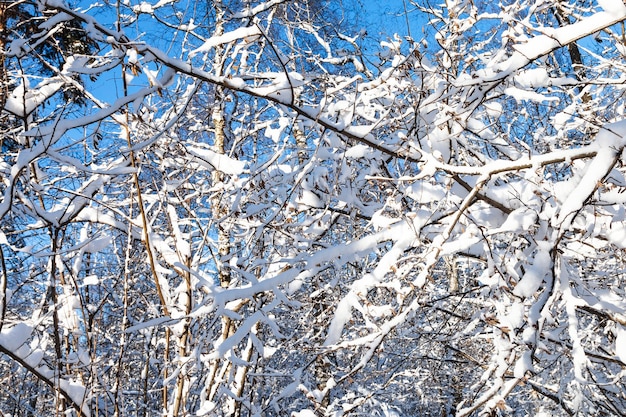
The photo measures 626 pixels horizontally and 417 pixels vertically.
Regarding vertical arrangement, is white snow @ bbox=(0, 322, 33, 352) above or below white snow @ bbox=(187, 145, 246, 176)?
below

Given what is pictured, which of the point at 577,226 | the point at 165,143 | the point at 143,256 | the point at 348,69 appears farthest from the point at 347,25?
the point at 577,226

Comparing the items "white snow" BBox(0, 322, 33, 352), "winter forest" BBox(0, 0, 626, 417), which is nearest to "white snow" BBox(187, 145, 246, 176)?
"winter forest" BBox(0, 0, 626, 417)

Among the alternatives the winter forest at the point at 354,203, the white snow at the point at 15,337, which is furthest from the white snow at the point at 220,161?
the white snow at the point at 15,337

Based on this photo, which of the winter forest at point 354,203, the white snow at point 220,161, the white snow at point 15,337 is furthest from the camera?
the white snow at point 220,161

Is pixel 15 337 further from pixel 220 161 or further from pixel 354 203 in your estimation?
pixel 354 203

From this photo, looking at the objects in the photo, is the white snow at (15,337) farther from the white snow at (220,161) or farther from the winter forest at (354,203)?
the white snow at (220,161)

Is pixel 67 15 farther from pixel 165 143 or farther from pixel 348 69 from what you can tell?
pixel 348 69

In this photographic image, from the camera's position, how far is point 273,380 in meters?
6.94

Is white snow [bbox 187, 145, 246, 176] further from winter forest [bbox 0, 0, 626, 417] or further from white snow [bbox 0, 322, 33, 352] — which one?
white snow [bbox 0, 322, 33, 352]

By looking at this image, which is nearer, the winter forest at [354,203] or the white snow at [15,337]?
the winter forest at [354,203]

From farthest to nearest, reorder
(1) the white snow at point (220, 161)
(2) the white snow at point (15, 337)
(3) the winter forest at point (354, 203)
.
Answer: (1) the white snow at point (220, 161)
(2) the white snow at point (15, 337)
(3) the winter forest at point (354, 203)

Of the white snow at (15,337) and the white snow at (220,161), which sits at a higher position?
the white snow at (220,161)

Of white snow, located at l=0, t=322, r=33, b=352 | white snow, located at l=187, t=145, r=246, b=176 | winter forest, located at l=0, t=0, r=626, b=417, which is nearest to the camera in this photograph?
winter forest, located at l=0, t=0, r=626, b=417

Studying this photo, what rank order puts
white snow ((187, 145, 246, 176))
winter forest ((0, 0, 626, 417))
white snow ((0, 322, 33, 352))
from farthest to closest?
white snow ((187, 145, 246, 176)) → white snow ((0, 322, 33, 352)) → winter forest ((0, 0, 626, 417))
